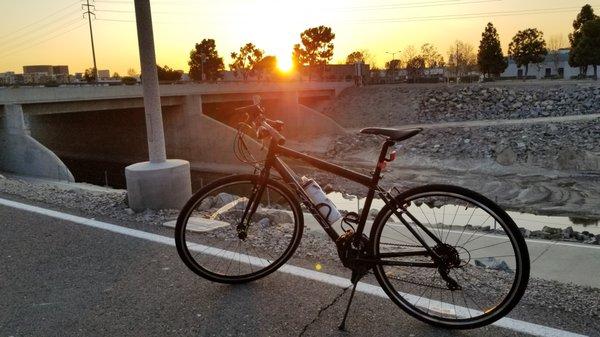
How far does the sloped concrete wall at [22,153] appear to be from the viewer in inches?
837

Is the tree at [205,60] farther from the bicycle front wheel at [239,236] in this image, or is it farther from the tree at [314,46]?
the bicycle front wheel at [239,236]

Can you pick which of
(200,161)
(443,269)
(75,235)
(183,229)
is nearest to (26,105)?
(200,161)

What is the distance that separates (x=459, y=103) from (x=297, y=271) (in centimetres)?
4575

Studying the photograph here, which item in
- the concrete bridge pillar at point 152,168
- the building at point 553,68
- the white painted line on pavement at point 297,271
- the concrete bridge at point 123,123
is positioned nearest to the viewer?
the white painted line on pavement at point 297,271

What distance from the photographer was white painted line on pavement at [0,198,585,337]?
3078 millimetres

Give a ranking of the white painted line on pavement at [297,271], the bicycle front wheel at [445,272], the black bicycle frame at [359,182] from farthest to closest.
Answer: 1. the black bicycle frame at [359,182]
2. the white painted line on pavement at [297,271]
3. the bicycle front wheel at [445,272]

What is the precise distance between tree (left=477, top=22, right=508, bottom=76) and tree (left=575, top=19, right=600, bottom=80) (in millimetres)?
9791

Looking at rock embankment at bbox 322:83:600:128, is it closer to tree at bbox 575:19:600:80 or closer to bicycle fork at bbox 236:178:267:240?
tree at bbox 575:19:600:80

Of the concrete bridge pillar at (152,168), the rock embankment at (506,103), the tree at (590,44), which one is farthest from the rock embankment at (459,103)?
the concrete bridge pillar at (152,168)

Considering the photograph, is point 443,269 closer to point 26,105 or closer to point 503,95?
point 26,105

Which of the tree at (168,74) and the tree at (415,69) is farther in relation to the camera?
the tree at (415,69)

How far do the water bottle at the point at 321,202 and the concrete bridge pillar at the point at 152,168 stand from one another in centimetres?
341

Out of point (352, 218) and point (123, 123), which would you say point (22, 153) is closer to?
→ point (123, 123)

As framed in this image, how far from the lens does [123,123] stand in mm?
38062
